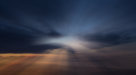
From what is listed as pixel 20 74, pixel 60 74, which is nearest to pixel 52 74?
pixel 60 74

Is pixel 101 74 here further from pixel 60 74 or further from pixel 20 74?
pixel 20 74

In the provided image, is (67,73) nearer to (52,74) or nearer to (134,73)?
(52,74)

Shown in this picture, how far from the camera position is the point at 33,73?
10.5 ft

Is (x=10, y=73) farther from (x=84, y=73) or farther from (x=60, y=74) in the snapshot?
(x=84, y=73)

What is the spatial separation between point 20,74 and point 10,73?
51cm

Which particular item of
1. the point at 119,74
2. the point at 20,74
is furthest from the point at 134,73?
the point at 20,74

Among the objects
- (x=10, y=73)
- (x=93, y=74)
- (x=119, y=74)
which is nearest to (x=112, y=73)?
(x=119, y=74)

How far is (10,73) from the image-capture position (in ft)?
10.0

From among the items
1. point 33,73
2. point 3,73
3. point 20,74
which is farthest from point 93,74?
point 3,73

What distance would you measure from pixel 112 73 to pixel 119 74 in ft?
1.04

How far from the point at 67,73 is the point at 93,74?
1.39 m

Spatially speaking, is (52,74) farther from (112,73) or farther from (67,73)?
(112,73)

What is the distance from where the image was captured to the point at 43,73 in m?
3.24

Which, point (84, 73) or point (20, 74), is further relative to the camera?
point (84, 73)
